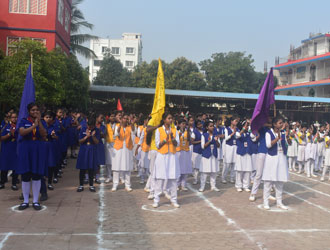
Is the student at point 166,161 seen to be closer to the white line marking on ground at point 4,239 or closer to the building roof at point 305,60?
the white line marking on ground at point 4,239

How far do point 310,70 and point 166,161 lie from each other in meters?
38.8

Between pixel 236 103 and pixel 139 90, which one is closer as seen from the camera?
pixel 139 90

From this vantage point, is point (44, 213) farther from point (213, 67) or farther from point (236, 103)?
point (213, 67)

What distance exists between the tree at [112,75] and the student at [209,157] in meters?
44.3

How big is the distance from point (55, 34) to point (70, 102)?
15.2ft

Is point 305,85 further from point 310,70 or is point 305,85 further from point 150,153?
point 150,153

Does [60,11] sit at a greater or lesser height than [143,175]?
greater

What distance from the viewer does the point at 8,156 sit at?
8.56 m

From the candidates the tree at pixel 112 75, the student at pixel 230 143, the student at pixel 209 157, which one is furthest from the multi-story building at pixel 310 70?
the student at pixel 209 157

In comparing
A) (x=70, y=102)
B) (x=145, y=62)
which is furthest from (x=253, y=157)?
(x=145, y=62)

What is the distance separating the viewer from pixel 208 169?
372 inches

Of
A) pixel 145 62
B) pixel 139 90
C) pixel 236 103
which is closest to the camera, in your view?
pixel 139 90

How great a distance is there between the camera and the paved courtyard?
5340 mm

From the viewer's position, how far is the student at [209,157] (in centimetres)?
948
